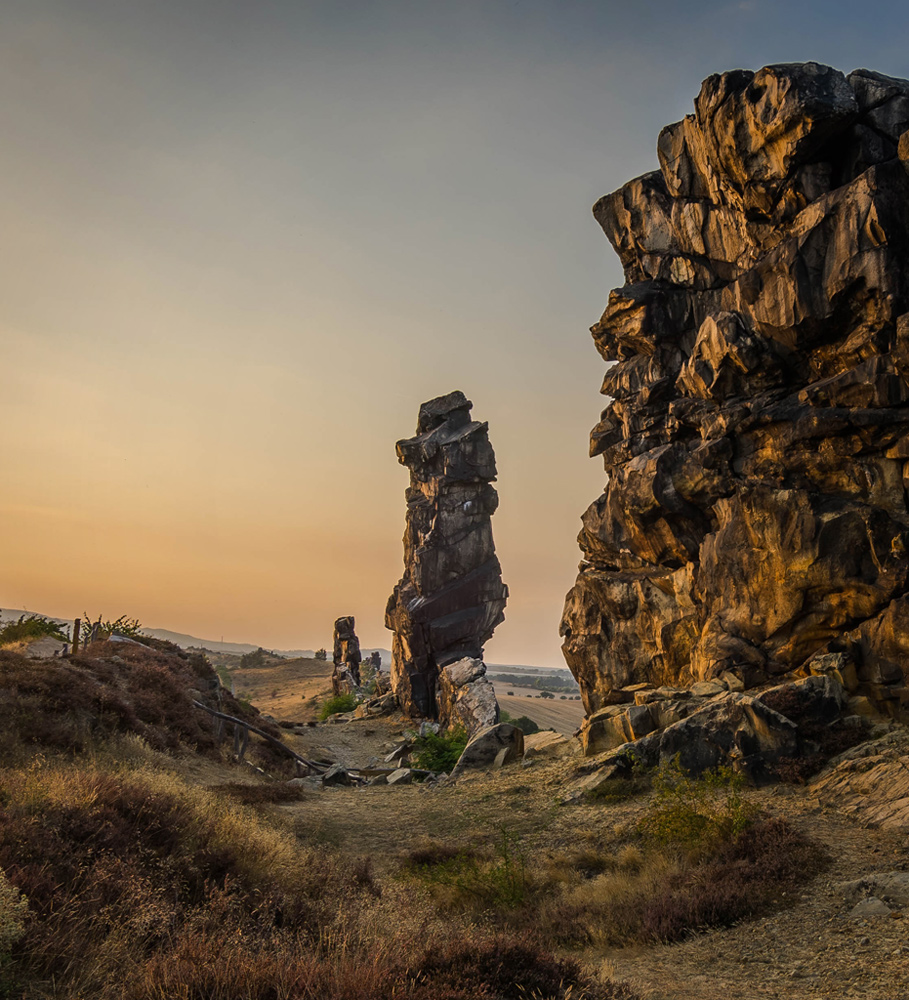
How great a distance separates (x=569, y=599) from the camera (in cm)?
3431

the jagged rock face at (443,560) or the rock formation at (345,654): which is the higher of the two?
the jagged rock face at (443,560)

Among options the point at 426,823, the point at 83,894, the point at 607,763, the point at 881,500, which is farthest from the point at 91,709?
the point at 881,500

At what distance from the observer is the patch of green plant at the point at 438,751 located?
3259cm

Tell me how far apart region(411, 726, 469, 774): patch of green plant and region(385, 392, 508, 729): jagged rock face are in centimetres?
1503

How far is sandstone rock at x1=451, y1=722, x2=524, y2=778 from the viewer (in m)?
27.1

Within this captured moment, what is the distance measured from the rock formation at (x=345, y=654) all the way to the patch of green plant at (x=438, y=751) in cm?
3622

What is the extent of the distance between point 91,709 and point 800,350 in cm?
2772

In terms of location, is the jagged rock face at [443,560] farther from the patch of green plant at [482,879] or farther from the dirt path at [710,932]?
the patch of green plant at [482,879]

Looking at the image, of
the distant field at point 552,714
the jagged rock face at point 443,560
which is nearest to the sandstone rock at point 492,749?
the jagged rock face at point 443,560

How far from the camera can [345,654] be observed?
72688 millimetres

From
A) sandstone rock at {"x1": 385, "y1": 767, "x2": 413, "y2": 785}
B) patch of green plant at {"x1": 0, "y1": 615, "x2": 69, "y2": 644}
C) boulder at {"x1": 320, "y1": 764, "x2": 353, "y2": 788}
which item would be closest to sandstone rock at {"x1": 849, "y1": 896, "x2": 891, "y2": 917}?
sandstone rock at {"x1": 385, "y1": 767, "x2": 413, "y2": 785}

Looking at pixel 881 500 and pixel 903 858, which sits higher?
pixel 881 500

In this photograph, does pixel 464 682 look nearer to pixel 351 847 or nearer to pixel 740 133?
pixel 351 847

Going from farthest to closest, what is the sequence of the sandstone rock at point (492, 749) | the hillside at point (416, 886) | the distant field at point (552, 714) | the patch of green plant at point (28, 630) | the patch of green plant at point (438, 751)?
the distant field at point (552, 714) < the patch of green plant at point (438, 751) < the patch of green plant at point (28, 630) < the sandstone rock at point (492, 749) < the hillside at point (416, 886)
